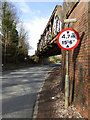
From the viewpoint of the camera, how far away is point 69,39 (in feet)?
10.8

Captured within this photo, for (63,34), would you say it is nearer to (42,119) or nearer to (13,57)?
(42,119)

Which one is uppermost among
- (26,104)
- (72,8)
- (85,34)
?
(72,8)

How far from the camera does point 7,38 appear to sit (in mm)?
22641

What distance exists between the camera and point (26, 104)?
4238 mm

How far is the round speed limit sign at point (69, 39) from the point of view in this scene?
3212 mm

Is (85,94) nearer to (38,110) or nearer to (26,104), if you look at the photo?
(38,110)

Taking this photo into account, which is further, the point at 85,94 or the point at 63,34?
the point at 63,34

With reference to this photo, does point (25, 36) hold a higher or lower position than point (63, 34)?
higher

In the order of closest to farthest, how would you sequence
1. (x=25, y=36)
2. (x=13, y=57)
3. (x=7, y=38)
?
(x=7, y=38) < (x=13, y=57) < (x=25, y=36)

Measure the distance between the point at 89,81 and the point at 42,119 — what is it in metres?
1.84

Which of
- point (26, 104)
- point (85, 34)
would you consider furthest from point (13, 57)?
point (85, 34)

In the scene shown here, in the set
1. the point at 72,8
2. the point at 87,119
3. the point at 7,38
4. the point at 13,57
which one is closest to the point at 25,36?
→ the point at 13,57

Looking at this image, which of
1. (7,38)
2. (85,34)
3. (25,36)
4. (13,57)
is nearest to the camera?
(85,34)

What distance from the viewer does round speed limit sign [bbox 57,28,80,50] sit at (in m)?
3.21
